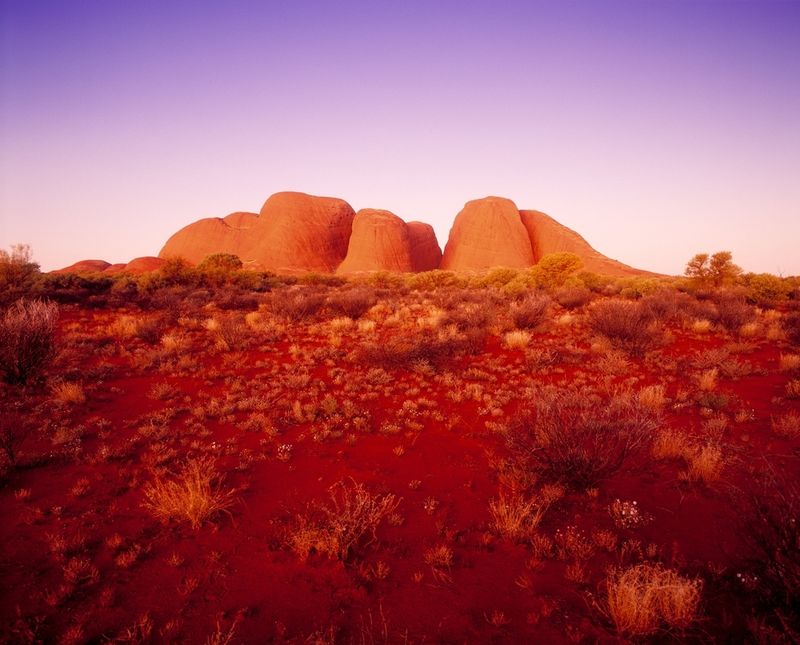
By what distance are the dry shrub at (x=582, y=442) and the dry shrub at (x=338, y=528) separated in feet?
5.37

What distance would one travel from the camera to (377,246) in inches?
1998

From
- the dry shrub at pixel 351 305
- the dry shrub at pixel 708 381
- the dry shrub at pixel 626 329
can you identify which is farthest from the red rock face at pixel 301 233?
the dry shrub at pixel 708 381

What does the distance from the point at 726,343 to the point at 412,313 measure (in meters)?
8.91

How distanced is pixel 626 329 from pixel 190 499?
9.27 meters

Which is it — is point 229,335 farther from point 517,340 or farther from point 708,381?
point 708,381

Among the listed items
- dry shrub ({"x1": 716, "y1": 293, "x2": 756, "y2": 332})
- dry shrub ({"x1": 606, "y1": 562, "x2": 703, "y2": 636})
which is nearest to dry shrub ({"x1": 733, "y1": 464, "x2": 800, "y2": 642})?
dry shrub ({"x1": 606, "y1": 562, "x2": 703, "y2": 636})

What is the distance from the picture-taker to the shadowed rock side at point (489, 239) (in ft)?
160

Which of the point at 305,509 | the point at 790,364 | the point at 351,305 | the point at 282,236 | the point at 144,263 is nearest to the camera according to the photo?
the point at 305,509

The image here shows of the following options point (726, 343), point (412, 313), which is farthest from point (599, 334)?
point (412, 313)

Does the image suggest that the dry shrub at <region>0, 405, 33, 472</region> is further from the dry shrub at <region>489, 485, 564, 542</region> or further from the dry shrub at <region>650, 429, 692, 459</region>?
the dry shrub at <region>650, 429, 692, 459</region>

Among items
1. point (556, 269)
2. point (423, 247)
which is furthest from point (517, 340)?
point (423, 247)

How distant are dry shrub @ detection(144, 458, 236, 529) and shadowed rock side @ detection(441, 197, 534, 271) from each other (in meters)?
46.0

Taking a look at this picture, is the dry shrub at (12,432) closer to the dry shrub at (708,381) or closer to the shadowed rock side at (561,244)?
the dry shrub at (708,381)

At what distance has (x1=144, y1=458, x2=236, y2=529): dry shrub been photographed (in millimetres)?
3286
